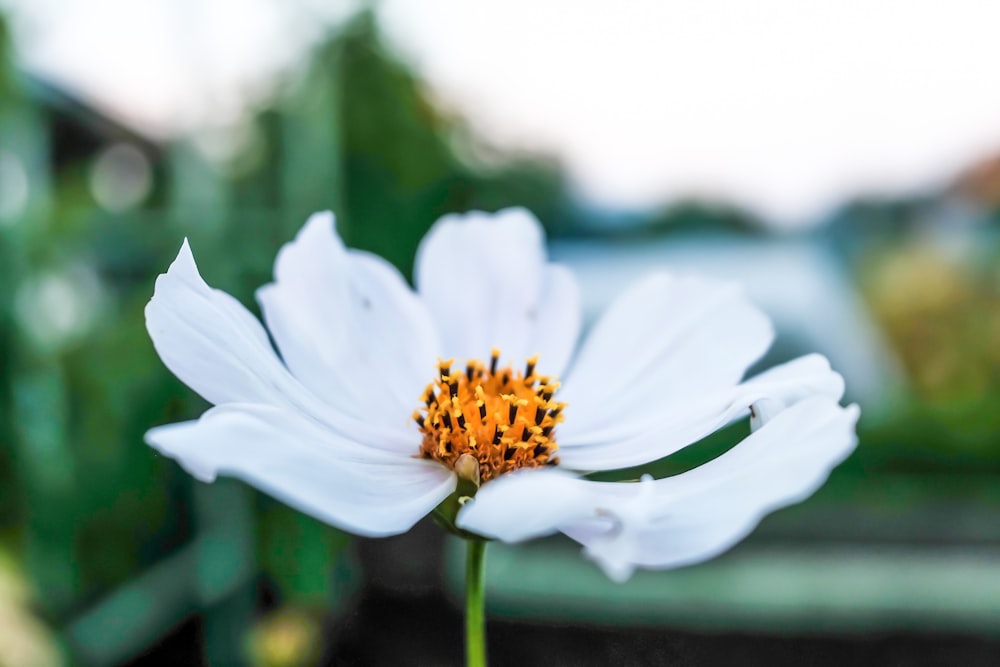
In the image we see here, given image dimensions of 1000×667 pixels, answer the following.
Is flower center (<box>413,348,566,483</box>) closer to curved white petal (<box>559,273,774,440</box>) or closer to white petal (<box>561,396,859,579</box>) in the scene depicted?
curved white petal (<box>559,273,774,440</box>)

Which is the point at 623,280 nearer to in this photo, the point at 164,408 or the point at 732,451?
the point at 164,408

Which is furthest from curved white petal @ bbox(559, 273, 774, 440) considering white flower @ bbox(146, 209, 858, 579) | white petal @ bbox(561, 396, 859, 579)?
white petal @ bbox(561, 396, 859, 579)

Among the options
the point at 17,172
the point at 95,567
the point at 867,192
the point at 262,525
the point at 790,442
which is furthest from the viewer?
the point at 867,192

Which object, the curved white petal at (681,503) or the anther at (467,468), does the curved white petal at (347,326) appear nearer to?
the anther at (467,468)

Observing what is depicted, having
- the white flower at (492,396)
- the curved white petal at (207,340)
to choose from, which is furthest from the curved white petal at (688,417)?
the curved white petal at (207,340)

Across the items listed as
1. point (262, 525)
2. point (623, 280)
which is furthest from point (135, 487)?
point (623, 280)

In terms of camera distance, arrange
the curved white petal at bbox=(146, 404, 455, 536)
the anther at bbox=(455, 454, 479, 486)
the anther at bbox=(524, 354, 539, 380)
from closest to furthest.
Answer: the curved white petal at bbox=(146, 404, 455, 536), the anther at bbox=(455, 454, 479, 486), the anther at bbox=(524, 354, 539, 380)
